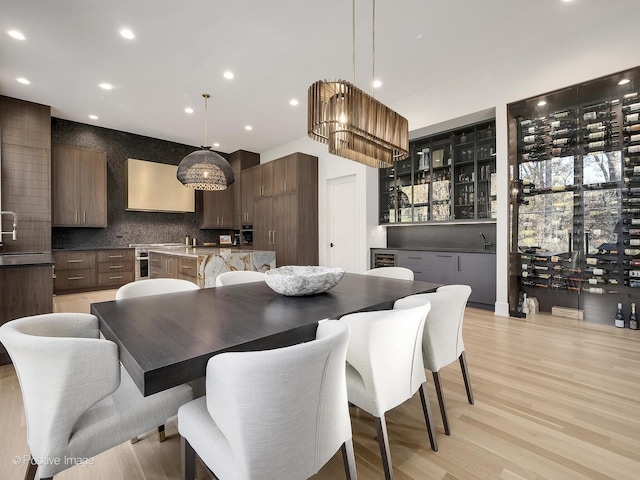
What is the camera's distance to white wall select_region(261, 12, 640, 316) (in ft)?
10.1

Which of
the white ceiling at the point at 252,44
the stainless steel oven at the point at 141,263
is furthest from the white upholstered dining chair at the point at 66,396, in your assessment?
the stainless steel oven at the point at 141,263

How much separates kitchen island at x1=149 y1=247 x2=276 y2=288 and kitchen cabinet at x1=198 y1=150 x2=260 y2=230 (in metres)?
2.67

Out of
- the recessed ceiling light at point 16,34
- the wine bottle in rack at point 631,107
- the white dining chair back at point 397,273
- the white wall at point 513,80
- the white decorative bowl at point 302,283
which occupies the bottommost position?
the white dining chair back at point 397,273

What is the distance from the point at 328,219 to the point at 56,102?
5.00m

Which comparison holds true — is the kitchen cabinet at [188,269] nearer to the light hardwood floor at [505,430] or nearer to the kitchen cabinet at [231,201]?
the light hardwood floor at [505,430]

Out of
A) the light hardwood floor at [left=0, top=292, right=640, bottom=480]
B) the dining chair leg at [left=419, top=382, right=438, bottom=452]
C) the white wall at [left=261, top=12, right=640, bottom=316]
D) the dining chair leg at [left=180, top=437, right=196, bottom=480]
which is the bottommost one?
the light hardwood floor at [left=0, top=292, right=640, bottom=480]

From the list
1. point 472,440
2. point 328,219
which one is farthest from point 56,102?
point 472,440

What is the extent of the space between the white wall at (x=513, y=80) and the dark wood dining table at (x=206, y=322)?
8.98ft

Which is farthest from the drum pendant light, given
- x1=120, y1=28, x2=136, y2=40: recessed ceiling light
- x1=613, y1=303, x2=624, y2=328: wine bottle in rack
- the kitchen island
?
x1=613, y1=303, x2=624, y2=328: wine bottle in rack

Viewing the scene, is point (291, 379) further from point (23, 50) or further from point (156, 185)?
point (156, 185)

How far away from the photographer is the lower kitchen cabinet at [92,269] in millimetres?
5195

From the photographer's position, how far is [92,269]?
549cm

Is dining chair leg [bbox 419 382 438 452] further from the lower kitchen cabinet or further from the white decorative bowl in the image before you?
the lower kitchen cabinet

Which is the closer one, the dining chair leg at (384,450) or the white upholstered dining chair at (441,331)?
the dining chair leg at (384,450)
